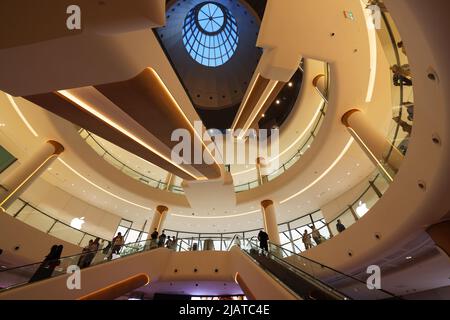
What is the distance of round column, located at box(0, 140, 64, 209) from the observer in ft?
29.5

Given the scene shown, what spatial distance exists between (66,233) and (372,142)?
13.5m

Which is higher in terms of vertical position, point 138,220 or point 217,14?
point 217,14

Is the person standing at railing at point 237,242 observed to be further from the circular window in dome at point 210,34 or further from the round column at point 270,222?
the circular window in dome at point 210,34

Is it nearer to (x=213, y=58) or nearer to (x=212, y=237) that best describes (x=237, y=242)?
(x=212, y=237)

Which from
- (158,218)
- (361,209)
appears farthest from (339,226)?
(158,218)

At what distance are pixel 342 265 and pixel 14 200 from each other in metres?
12.7

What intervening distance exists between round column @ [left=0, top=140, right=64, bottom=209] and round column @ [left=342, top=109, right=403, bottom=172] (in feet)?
42.7

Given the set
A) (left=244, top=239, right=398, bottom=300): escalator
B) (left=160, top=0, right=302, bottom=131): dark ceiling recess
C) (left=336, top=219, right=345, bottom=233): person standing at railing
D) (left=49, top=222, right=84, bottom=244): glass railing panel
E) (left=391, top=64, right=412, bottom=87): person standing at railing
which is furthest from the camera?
(left=160, top=0, right=302, bottom=131): dark ceiling recess

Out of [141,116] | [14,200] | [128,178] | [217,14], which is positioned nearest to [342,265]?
[141,116]

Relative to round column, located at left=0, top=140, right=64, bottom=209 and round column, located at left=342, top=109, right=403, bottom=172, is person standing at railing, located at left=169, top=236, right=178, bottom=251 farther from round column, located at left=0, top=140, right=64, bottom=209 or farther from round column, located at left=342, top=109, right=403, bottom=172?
round column, located at left=342, top=109, right=403, bottom=172

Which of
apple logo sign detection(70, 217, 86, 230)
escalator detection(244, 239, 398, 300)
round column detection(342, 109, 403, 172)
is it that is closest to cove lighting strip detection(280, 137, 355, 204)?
round column detection(342, 109, 403, 172)

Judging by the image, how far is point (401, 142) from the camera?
18.7ft
